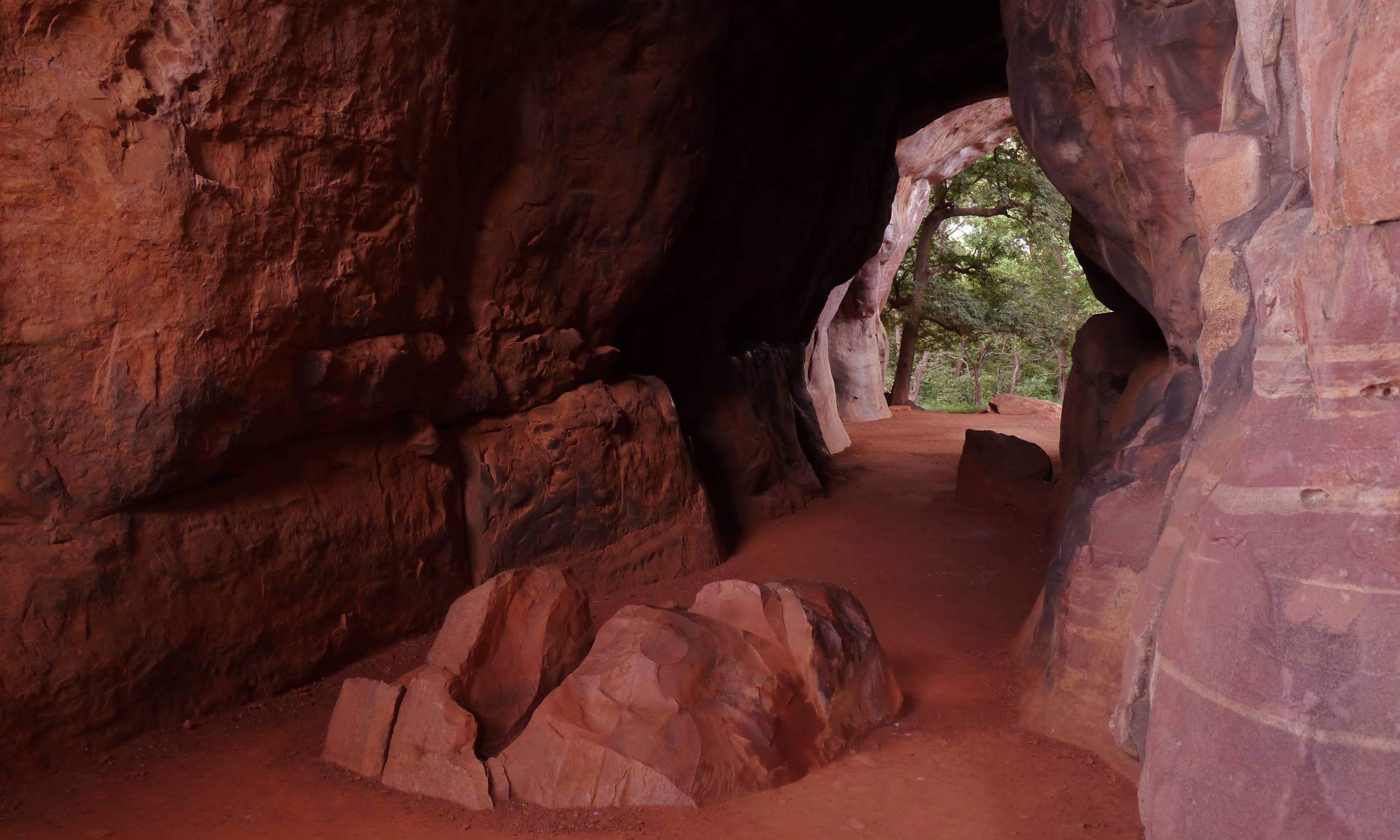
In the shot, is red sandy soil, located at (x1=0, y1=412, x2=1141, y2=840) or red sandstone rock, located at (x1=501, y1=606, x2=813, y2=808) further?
red sandstone rock, located at (x1=501, y1=606, x2=813, y2=808)

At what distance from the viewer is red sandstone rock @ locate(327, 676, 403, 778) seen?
3756 millimetres

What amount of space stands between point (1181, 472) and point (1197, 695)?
2.59ft

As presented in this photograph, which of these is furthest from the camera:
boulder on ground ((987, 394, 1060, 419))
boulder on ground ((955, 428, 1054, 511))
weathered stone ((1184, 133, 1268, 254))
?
boulder on ground ((987, 394, 1060, 419))

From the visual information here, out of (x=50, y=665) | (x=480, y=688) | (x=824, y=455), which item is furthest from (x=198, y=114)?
(x=824, y=455)

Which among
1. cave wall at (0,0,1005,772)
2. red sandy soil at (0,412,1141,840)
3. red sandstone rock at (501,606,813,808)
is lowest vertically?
red sandy soil at (0,412,1141,840)

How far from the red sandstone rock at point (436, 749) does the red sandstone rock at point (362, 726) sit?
0.04 metres

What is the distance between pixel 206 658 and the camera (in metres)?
4.32

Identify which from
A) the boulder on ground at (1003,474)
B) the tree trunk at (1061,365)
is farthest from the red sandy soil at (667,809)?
the tree trunk at (1061,365)

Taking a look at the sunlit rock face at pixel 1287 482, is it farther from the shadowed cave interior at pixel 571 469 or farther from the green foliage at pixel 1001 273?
the green foliage at pixel 1001 273

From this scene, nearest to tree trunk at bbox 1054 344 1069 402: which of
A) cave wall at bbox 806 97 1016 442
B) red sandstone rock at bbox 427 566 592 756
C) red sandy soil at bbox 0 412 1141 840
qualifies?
cave wall at bbox 806 97 1016 442

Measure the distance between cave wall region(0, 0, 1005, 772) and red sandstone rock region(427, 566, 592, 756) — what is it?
4.01ft

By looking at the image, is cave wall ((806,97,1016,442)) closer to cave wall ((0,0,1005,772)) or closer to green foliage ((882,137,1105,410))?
green foliage ((882,137,1105,410))

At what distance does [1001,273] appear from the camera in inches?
824

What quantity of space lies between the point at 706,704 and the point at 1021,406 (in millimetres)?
15509
